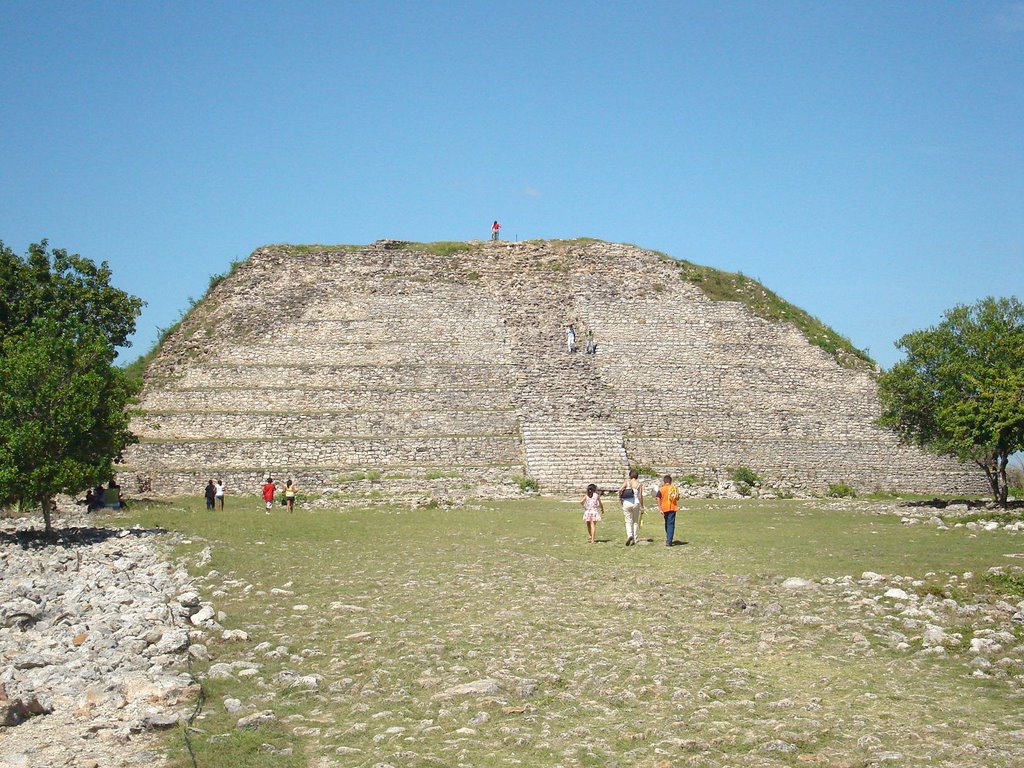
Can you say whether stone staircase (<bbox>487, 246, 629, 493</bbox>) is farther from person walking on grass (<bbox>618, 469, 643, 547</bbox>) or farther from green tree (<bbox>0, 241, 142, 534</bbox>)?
green tree (<bbox>0, 241, 142, 534</bbox>)

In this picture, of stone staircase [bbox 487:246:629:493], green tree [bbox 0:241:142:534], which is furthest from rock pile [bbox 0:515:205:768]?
stone staircase [bbox 487:246:629:493]

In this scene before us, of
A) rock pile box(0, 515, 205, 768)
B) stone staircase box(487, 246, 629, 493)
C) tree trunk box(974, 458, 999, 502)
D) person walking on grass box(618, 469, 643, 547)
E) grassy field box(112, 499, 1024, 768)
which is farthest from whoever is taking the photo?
stone staircase box(487, 246, 629, 493)

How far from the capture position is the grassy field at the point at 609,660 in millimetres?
7707

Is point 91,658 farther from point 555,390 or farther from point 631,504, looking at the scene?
point 555,390

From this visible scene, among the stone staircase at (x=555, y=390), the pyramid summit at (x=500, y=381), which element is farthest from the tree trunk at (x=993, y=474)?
the stone staircase at (x=555, y=390)

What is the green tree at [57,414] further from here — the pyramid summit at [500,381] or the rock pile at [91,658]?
the pyramid summit at [500,381]

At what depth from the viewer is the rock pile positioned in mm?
8109

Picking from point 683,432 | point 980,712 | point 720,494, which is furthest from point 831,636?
point 683,432

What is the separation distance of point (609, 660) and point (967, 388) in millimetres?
25093

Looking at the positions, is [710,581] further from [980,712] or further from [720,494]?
[720,494]

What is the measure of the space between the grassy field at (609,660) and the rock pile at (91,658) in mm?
506

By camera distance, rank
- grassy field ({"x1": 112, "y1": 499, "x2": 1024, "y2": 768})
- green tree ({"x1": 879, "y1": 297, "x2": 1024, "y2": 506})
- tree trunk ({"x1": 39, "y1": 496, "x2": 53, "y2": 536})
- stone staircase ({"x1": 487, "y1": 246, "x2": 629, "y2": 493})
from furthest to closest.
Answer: stone staircase ({"x1": 487, "y1": 246, "x2": 629, "y2": 493}) → green tree ({"x1": 879, "y1": 297, "x2": 1024, "y2": 506}) → tree trunk ({"x1": 39, "y1": 496, "x2": 53, "y2": 536}) → grassy field ({"x1": 112, "y1": 499, "x2": 1024, "y2": 768})

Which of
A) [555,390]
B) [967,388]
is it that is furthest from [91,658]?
[555,390]

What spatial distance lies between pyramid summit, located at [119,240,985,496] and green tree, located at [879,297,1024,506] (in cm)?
754
